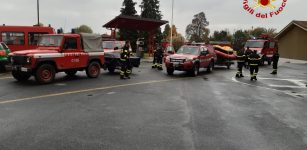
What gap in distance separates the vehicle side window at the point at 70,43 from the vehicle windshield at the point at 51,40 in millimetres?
281

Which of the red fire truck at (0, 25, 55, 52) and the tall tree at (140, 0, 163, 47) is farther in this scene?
the tall tree at (140, 0, 163, 47)

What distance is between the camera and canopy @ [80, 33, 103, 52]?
50.7ft

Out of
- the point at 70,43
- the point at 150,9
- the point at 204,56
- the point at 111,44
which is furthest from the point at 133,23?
the point at 150,9

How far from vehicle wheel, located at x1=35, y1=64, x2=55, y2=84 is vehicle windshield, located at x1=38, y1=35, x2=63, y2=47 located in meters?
1.11

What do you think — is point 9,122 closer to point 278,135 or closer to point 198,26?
point 278,135

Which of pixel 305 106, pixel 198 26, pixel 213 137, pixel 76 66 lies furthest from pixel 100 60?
pixel 198 26

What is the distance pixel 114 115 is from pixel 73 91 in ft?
14.4

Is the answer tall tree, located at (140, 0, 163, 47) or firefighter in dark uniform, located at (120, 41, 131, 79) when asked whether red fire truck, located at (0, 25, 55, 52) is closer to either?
firefighter in dark uniform, located at (120, 41, 131, 79)

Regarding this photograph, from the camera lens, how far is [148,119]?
301 inches

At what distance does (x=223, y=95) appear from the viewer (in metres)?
11.8

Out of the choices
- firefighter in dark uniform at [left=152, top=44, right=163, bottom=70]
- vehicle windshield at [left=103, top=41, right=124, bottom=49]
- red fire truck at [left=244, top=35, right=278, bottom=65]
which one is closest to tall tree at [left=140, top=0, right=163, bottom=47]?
red fire truck at [left=244, top=35, right=278, bottom=65]

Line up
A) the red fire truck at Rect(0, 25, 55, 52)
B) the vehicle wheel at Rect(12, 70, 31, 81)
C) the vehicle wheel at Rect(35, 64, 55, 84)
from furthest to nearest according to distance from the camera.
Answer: the red fire truck at Rect(0, 25, 55, 52)
the vehicle wheel at Rect(12, 70, 31, 81)
the vehicle wheel at Rect(35, 64, 55, 84)

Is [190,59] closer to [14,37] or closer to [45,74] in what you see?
[45,74]

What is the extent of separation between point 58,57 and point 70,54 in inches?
27.5
